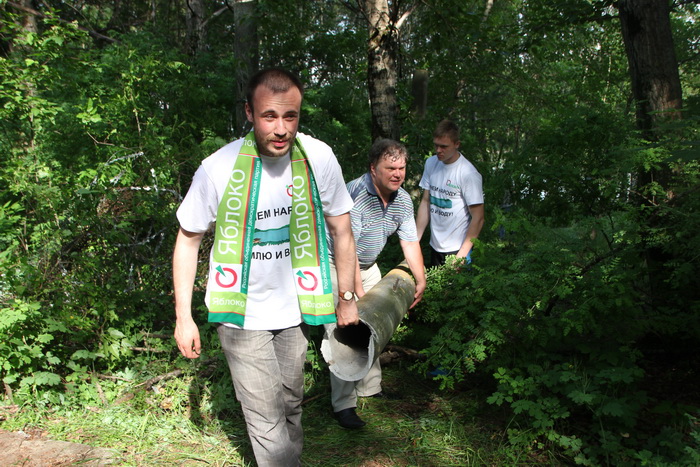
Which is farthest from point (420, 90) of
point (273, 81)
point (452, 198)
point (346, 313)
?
point (273, 81)

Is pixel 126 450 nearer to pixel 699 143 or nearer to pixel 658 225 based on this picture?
pixel 658 225

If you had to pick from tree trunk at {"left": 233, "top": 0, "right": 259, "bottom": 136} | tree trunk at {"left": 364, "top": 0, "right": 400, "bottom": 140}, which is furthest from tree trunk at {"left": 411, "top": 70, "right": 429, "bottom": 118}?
tree trunk at {"left": 364, "top": 0, "right": 400, "bottom": 140}

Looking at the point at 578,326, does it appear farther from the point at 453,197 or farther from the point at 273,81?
the point at 273,81

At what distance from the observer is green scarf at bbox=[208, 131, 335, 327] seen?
2.53m

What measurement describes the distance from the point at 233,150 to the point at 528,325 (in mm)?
2304

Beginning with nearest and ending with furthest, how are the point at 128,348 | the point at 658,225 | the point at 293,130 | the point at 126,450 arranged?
the point at 293,130 < the point at 126,450 < the point at 658,225 < the point at 128,348

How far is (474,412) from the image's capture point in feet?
→ 12.9

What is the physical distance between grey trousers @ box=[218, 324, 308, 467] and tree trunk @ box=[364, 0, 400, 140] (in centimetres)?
384

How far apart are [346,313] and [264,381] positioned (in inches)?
23.4

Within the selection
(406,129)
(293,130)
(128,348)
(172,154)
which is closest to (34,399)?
(128,348)

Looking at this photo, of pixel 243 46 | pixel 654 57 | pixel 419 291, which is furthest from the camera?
pixel 243 46

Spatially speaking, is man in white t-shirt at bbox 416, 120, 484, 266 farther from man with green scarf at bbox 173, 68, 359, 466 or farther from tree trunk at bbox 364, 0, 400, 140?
man with green scarf at bbox 173, 68, 359, 466

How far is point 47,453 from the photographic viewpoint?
3.33 meters

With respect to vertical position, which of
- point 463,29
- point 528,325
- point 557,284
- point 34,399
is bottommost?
point 34,399
